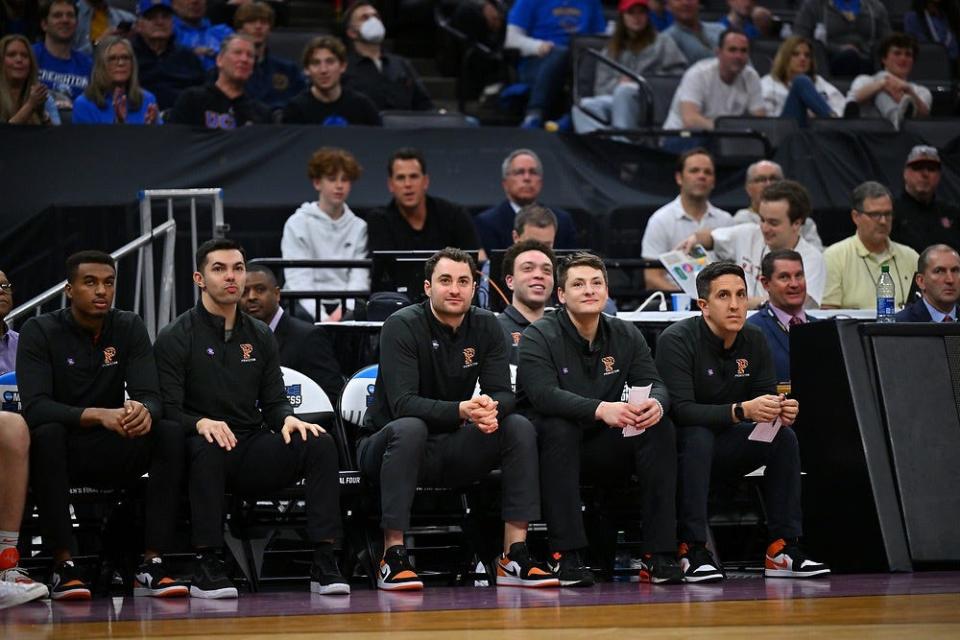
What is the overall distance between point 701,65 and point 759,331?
5.20 meters

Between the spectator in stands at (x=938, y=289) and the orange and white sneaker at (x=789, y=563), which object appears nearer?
the orange and white sneaker at (x=789, y=563)

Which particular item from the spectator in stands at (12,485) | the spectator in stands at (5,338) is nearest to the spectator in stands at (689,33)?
the spectator in stands at (5,338)

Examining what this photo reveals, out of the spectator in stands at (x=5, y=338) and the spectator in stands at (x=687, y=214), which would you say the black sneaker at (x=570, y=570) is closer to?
the spectator in stands at (x=5, y=338)

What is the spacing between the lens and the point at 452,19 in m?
13.4

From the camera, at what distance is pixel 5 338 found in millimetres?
7258

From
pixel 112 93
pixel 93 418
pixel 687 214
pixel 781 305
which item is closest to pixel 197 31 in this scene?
pixel 112 93

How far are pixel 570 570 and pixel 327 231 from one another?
3810mm

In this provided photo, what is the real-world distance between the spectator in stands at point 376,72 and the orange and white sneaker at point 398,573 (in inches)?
236

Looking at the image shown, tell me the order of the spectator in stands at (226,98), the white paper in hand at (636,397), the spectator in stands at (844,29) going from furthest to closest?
the spectator in stands at (844,29)
the spectator in stands at (226,98)
the white paper in hand at (636,397)

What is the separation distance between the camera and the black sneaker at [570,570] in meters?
6.36

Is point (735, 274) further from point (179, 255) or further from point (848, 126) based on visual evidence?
point (848, 126)

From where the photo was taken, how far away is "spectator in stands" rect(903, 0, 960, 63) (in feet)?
48.0

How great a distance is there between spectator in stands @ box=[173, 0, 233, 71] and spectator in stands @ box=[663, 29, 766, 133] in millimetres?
3453

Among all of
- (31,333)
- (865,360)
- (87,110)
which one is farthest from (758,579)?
(87,110)
